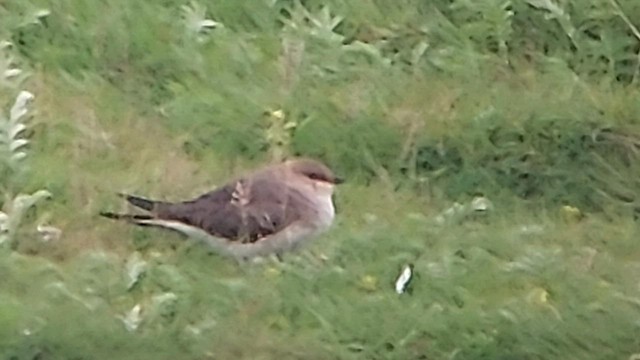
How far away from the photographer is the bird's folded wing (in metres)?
5.95

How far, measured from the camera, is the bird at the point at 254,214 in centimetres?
595

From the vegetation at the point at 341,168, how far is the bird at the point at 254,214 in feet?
0.24

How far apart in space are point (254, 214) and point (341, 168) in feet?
2.68

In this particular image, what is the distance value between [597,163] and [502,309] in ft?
4.30

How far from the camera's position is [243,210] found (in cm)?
596

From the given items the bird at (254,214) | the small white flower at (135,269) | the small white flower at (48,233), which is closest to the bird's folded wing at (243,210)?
the bird at (254,214)

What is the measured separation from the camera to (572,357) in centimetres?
544

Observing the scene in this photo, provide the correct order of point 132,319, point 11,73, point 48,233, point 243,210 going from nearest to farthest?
point 132,319
point 243,210
point 48,233
point 11,73

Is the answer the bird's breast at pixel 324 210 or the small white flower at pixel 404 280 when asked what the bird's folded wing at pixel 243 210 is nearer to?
the bird's breast at pixel 324 210

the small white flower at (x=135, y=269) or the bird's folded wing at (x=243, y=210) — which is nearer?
the small white flower at (x=135, y=269)

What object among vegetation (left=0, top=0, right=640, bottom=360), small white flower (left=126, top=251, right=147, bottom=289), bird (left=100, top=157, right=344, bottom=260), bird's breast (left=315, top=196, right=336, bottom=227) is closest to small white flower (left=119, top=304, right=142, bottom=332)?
vegetation (left=0, top=0, right=640, bottom=360)

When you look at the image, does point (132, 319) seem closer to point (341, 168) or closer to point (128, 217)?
point (128, 217)

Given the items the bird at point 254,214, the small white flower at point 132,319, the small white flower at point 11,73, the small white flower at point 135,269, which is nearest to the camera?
the small white flower at point 132,319

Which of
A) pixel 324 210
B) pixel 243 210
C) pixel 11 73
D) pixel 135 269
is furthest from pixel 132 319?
pixel 11 73
